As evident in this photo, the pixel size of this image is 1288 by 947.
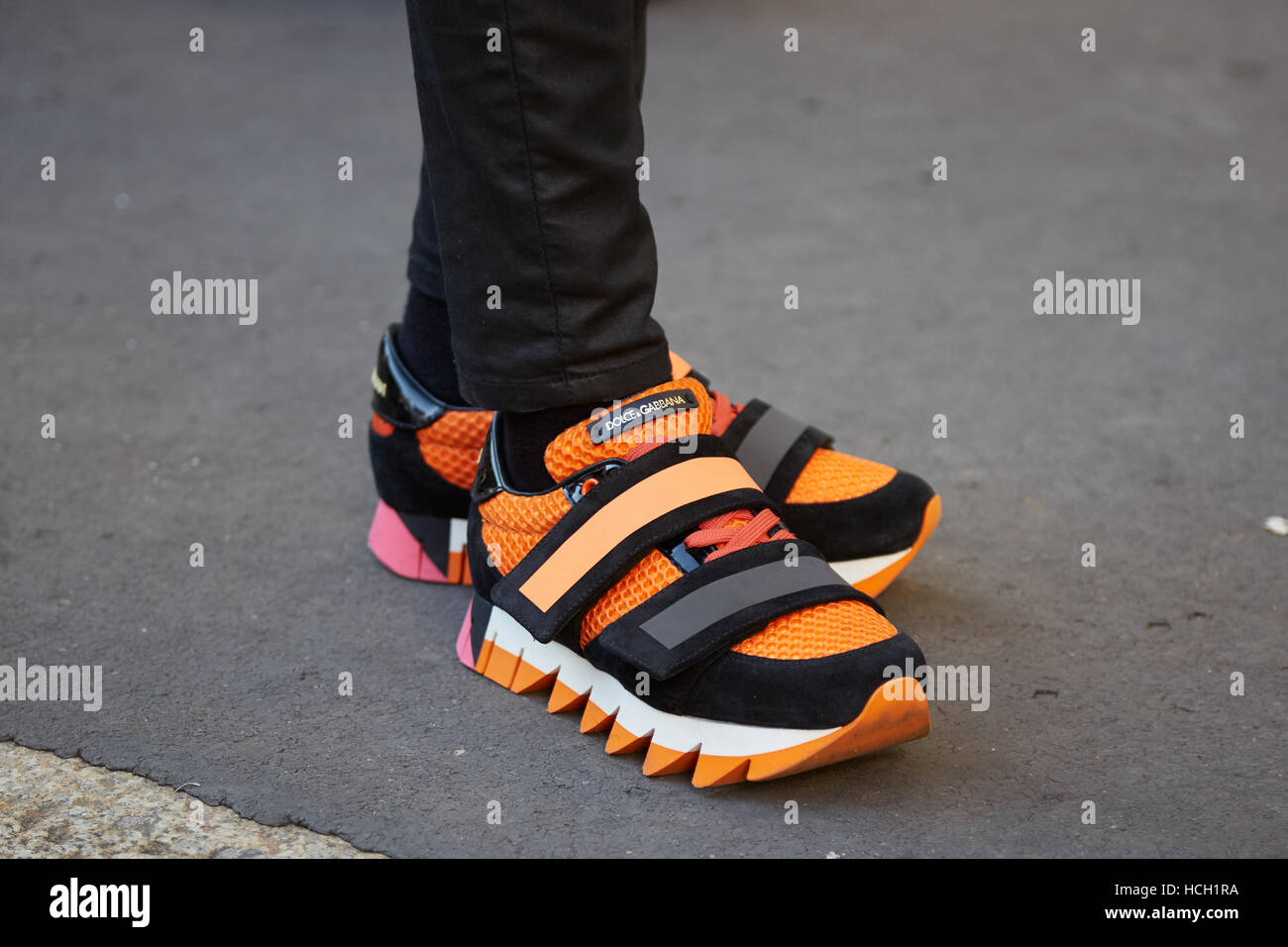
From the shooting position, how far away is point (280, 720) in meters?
1.01

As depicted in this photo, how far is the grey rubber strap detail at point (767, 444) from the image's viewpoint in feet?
3.68

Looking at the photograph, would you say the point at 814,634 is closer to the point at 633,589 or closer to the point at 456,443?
the point at 633,589

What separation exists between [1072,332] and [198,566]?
3.98ft

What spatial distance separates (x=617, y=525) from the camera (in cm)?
95

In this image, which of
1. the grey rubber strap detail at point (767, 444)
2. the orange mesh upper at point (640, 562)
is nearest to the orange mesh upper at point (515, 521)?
the orange mesh upper at point (640, 562)

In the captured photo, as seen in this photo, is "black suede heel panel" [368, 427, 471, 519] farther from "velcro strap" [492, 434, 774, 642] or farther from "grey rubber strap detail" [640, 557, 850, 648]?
"grey rubber strap detail" [640, 557, 850, 648]

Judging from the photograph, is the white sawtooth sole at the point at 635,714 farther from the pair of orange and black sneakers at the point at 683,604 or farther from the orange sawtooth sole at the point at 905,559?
the orange sawtooth sole at the point at 905,559

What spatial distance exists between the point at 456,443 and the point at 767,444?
28 centimetres

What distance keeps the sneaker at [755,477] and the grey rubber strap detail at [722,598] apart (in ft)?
0.64

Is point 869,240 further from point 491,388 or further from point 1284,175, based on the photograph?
point 491,388

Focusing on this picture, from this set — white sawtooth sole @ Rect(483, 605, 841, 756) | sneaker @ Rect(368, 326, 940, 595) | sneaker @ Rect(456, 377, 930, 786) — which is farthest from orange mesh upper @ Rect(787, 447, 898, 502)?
white sawtooth sole @ Rect(483, 605, 841, 756)

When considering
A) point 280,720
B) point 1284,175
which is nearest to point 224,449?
point 280,720

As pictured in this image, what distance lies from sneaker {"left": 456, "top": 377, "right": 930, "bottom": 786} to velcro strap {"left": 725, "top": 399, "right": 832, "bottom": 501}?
4.8 inches

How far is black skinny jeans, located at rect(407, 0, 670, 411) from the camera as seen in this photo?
0.87m
